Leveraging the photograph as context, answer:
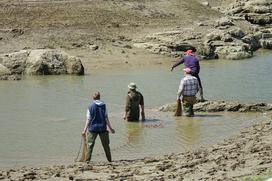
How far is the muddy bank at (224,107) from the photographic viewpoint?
17469mm

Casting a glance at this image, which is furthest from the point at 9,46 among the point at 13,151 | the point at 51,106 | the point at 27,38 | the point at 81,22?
the point at 13,151

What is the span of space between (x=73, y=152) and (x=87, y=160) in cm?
105

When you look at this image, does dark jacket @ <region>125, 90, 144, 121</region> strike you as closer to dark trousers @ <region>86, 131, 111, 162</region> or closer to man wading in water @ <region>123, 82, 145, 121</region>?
man wading in water @ <region>123, 82, 145, 121</region>

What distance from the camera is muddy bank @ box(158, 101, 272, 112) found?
17.5 metres

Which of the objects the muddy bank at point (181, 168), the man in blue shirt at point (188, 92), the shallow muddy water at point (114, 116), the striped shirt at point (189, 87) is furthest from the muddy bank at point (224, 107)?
the muddy bank at point (181, 168)

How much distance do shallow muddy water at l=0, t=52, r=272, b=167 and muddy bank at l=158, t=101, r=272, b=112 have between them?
16.1 inches

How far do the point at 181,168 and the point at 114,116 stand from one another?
20.7ft

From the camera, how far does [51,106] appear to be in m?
18.4

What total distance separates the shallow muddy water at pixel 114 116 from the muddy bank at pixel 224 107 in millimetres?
410

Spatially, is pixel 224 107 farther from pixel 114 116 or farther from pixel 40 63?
pixel 40 63

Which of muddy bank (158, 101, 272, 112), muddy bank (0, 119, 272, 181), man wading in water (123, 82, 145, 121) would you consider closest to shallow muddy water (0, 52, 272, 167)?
man wading in water (123, 82, 145, 121)

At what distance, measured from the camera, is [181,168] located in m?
10.8

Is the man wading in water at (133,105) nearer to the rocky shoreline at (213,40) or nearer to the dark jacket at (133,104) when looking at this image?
the dark jacket at (133,104)

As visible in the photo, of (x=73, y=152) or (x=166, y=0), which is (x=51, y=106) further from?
(x=166, y=0)
